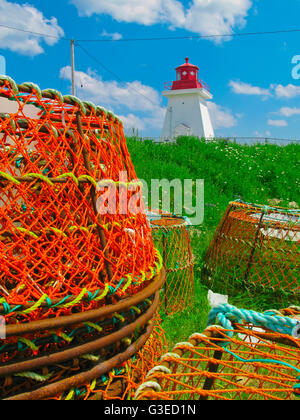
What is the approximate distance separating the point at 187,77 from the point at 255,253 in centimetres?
2643

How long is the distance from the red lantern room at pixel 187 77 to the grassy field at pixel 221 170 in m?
16.2

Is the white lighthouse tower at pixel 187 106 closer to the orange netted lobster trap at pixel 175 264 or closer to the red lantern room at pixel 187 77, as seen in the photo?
the red lantern room at pixel 187 77

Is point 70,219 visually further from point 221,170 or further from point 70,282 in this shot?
point 221,170

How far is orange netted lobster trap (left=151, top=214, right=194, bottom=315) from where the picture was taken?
3171 millimetres

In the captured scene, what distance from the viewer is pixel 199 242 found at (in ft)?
17.1

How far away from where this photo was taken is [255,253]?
356 cm

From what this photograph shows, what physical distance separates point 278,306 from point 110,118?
263 centimetres

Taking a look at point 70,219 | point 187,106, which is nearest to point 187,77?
point 187,106

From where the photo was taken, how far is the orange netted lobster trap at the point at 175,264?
3171 mm

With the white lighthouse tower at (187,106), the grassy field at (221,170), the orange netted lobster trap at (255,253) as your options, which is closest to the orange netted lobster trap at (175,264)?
the orange netted lobster trap at (255,253)

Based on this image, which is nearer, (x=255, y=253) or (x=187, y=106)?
(x=255, y=253)

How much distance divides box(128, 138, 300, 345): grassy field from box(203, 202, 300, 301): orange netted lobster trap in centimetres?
98

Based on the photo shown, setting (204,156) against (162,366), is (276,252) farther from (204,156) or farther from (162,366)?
(204,156)

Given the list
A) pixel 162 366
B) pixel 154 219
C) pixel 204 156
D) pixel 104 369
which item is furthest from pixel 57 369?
pixel 204 156
